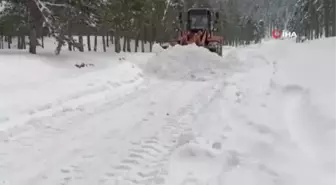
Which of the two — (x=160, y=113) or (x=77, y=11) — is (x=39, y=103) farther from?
(x=77, y=11)

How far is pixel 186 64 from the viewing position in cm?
1945

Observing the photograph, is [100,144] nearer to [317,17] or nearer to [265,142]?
[265,142]

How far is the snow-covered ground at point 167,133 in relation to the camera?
504cm

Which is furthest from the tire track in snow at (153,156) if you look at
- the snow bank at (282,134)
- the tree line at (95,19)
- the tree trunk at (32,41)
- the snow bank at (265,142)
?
the tree trunk at (32,41)

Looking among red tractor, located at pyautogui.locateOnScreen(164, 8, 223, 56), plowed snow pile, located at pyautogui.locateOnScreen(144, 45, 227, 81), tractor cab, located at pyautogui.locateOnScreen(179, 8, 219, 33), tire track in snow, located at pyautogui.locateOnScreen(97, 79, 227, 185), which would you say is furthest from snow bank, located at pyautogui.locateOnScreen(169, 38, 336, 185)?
tractor cab, located at pyautogui.locateOnScreen(179, 8, 219, 33)

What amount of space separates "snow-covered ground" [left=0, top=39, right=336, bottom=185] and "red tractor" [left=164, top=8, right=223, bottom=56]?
407 inches

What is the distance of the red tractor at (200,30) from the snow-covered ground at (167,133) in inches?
407

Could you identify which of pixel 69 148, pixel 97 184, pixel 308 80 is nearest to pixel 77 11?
pixel 308 80

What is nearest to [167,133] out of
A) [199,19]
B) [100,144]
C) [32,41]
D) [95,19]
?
[100,144]

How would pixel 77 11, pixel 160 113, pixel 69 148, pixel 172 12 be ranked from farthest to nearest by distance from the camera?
1. pixel 172 12
2. pixel 77 11
3. pixel 160 113
4. pixel 69 148

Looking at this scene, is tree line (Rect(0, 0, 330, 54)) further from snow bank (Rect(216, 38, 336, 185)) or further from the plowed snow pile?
snow bank (Rect(216, 38, 336, 185))

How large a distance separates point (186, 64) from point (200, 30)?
638cm

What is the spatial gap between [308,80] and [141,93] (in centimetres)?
502

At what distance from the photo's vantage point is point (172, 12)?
183 ft
